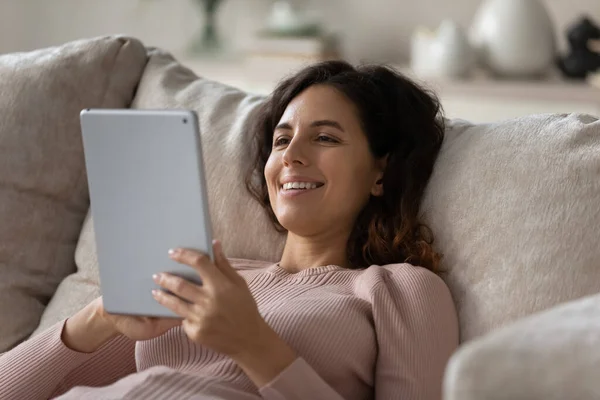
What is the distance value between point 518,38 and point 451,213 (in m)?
1.73

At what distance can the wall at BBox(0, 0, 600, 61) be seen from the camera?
3455mm

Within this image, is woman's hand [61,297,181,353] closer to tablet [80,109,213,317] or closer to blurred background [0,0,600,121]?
tablet [80,109,213,317]

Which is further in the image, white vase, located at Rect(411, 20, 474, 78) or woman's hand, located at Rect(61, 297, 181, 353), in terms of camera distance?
white vase, located at Rect(411, 20, 474, 78)

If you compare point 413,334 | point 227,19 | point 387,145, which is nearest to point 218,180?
point 387,145

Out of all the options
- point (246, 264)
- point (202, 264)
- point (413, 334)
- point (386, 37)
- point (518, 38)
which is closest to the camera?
point (202, 264)

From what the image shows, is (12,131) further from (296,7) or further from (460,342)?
(296,7)

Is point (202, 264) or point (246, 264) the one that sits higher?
point (202, 264)

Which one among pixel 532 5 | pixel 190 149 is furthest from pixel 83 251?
pixel 532 5

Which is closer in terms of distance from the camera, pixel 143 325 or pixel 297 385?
pixel 297 385

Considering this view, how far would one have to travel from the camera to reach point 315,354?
1.33 meters

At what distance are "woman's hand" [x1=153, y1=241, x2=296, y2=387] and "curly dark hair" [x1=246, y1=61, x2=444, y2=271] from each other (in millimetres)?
350

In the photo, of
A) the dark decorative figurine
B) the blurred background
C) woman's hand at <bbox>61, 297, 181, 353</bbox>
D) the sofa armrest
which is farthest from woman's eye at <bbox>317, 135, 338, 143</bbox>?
the dark decorative figurine

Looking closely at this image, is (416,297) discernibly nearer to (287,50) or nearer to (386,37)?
(287,50)

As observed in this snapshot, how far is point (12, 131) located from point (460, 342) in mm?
987
